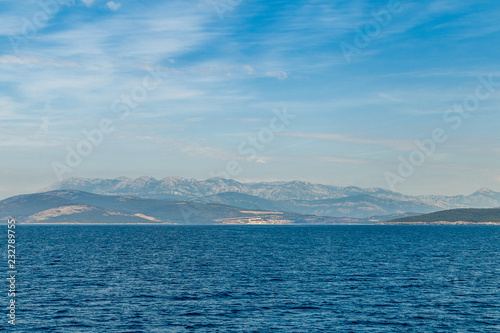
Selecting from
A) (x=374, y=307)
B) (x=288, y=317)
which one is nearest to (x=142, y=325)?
(x=288, y=317)

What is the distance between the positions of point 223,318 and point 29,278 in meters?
52.8

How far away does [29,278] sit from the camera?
9650 centimetres

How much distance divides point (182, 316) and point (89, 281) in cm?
3641

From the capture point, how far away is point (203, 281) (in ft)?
310

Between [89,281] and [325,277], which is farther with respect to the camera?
[325,277]

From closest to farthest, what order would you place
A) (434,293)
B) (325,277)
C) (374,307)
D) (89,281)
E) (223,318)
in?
(223,318), (374,307), (434,293), (89,281), (325,277)

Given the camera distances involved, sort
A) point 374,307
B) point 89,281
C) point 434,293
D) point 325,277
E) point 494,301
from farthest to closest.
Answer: point 325,277 < point 89,281 < point 434,293 < point 494,301 < point 374,307

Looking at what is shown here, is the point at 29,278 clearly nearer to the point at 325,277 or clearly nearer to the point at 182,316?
the point at 182,316

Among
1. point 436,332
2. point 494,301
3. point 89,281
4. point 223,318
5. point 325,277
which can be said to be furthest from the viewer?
point 325,277

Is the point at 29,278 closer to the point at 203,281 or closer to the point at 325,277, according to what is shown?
the point at 203,281

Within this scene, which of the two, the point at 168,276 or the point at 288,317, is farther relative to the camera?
the point at 168,276

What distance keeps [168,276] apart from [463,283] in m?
60.1

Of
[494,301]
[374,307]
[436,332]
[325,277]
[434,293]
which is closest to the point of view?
[436,332]

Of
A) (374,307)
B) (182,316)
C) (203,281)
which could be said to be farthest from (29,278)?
(374,307)
